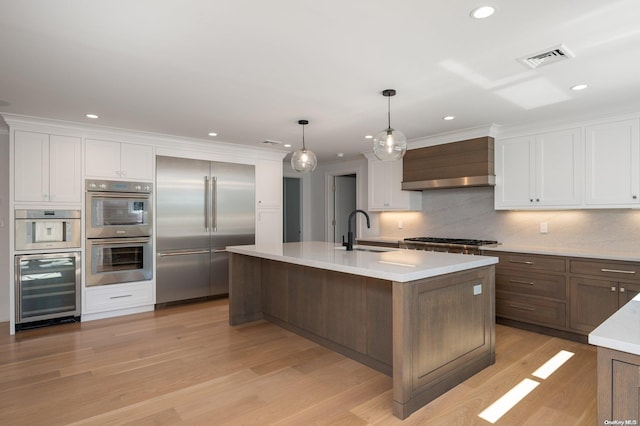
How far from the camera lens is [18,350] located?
11.0 ft

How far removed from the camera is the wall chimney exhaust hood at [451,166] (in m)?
4.36

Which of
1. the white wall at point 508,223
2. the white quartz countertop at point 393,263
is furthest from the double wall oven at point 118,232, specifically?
the white wall at point 508,223

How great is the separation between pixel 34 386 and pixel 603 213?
5465 millimetres

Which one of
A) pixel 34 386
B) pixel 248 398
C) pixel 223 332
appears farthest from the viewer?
pixel 223 332

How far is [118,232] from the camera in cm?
446

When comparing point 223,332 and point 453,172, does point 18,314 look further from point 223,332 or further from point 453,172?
point 453,172

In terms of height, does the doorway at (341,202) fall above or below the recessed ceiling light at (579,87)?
below

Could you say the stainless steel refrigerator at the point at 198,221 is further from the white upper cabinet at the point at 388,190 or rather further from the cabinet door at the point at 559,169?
the cabinet door at the point at 559,169

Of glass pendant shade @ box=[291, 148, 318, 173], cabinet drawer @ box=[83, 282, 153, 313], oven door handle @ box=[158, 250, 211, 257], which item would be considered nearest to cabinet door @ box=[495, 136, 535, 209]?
glass pendant shade @ box=[291, 148, 318, 173]

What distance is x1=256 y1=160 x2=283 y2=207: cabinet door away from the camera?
572 centimetres

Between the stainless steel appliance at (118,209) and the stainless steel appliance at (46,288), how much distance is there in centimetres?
42

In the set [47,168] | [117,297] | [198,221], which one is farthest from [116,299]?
[47,168]

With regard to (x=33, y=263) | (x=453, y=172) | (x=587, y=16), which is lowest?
(x=33, y=263)

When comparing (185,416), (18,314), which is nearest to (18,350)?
(18,314)
